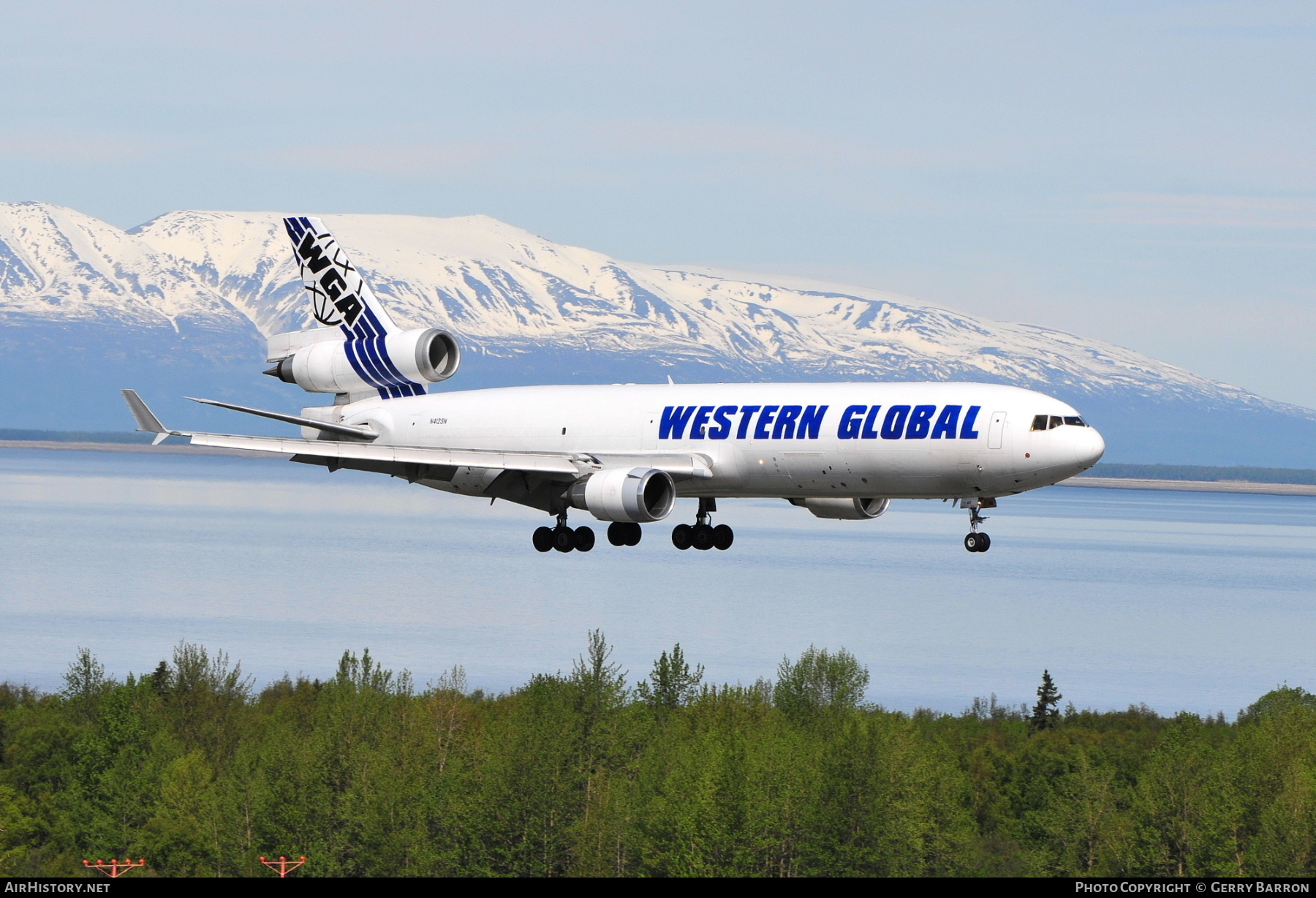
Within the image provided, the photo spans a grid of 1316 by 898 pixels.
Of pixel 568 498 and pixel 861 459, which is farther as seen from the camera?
pixel 568 498

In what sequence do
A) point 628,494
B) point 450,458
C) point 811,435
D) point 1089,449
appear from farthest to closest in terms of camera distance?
point 450,458 → point 628,494 → point 811,435 → point 1089,449

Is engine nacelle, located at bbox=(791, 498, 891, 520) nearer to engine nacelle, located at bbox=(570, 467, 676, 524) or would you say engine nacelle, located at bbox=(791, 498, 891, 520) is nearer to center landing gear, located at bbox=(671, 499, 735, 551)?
center landing gear, located at bbox=(671, 499, 735, 551)

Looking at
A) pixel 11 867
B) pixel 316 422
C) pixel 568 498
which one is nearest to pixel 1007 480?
pixel 568 498

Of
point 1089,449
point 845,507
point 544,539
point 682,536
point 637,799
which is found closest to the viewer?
point 1089,449

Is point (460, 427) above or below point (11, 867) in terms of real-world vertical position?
above

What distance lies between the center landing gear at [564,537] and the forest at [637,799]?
292 ft

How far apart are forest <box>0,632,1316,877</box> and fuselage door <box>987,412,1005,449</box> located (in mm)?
98932

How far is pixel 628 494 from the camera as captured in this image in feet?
209

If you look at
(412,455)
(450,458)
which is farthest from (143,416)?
(450,458)

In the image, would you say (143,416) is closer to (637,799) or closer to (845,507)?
(845,507)

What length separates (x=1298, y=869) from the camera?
474 ft

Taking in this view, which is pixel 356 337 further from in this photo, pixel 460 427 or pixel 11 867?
pixel 11 867

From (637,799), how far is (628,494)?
4367 inches

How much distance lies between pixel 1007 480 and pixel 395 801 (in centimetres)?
11741
